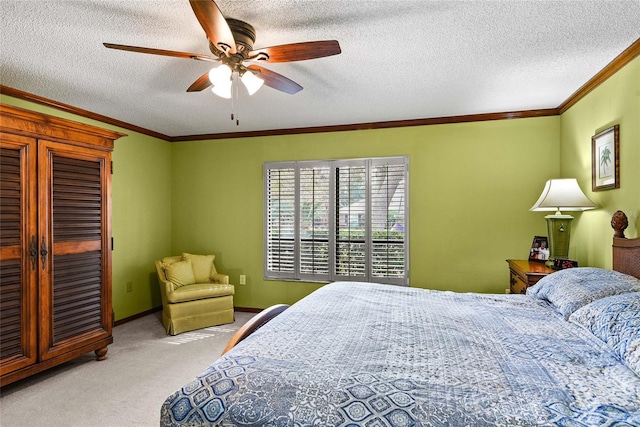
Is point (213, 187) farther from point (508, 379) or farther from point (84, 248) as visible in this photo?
point (508, 379)

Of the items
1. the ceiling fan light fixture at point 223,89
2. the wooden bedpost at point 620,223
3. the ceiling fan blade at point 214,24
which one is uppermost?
the ceiling fan blade at point 214,24

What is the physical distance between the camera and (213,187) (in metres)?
5.14

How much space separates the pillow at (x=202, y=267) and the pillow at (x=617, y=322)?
12.8 feet

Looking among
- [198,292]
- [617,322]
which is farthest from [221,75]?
[198,292]

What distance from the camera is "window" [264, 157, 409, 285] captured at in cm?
441

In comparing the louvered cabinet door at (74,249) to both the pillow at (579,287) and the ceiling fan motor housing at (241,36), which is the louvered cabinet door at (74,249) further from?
the pillow at (579,287)

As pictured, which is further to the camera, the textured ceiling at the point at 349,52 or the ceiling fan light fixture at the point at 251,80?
the ceiling fan light fixture at the point at 251,80

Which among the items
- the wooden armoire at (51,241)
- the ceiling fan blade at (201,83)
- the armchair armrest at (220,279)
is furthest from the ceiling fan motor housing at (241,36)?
the armchair armrest at (220,279)

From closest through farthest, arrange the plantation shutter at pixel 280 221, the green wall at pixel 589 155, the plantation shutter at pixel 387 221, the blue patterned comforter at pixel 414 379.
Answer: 1. the blue patterned comforter at pixel 414 379
2. the green wall at pixel 589 155
3. the plantation shutter at pixel 387 221
4. the plantation shutter at pixel 280 221

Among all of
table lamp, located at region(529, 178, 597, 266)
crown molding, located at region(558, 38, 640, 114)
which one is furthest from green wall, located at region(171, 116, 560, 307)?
table lamp, located at region(529, 178, 597, 266)

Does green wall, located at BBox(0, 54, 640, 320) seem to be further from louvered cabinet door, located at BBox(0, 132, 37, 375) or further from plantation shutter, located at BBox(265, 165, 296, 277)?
→ louvered cabinet door, located at BBox(0, 132, 37, 375)

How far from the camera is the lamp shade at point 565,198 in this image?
3.01 metres

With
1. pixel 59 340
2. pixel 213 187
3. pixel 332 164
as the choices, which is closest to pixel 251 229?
pixel 213 187

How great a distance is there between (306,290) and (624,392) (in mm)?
3795
